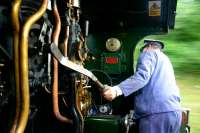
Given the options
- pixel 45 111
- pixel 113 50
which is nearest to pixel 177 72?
pixel 113 50

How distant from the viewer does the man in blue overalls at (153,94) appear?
14.1ft

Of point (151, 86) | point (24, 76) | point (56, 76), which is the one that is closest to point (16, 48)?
point (24, 76)

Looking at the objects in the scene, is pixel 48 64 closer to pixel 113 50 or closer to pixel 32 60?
pixel 32 60

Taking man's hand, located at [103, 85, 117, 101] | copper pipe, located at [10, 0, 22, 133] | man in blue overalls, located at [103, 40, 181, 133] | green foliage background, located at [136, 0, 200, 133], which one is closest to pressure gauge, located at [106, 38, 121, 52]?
man in blue overalls, located at [103, 40, 181, 133]

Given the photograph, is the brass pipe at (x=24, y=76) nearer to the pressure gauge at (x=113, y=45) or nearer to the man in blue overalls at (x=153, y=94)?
the man in blue overalls at (x=153, y=94)

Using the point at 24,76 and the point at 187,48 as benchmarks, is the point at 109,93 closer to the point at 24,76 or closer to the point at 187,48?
the point at 24,76

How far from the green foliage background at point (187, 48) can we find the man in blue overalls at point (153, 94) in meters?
6.09

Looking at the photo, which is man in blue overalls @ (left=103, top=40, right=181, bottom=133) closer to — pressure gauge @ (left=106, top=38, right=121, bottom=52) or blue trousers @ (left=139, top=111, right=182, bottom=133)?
blue trousers @ (left=139, top=111, right=182, bottom=133)

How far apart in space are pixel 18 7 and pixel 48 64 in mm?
497

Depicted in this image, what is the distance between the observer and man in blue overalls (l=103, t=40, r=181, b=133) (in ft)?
14.1

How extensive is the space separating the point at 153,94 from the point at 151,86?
68 millimetres

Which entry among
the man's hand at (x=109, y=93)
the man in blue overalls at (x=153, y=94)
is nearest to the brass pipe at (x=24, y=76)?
the man's hand at (x=109, y=93)

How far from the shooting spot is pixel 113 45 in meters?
5.12

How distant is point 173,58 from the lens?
12391 mm
